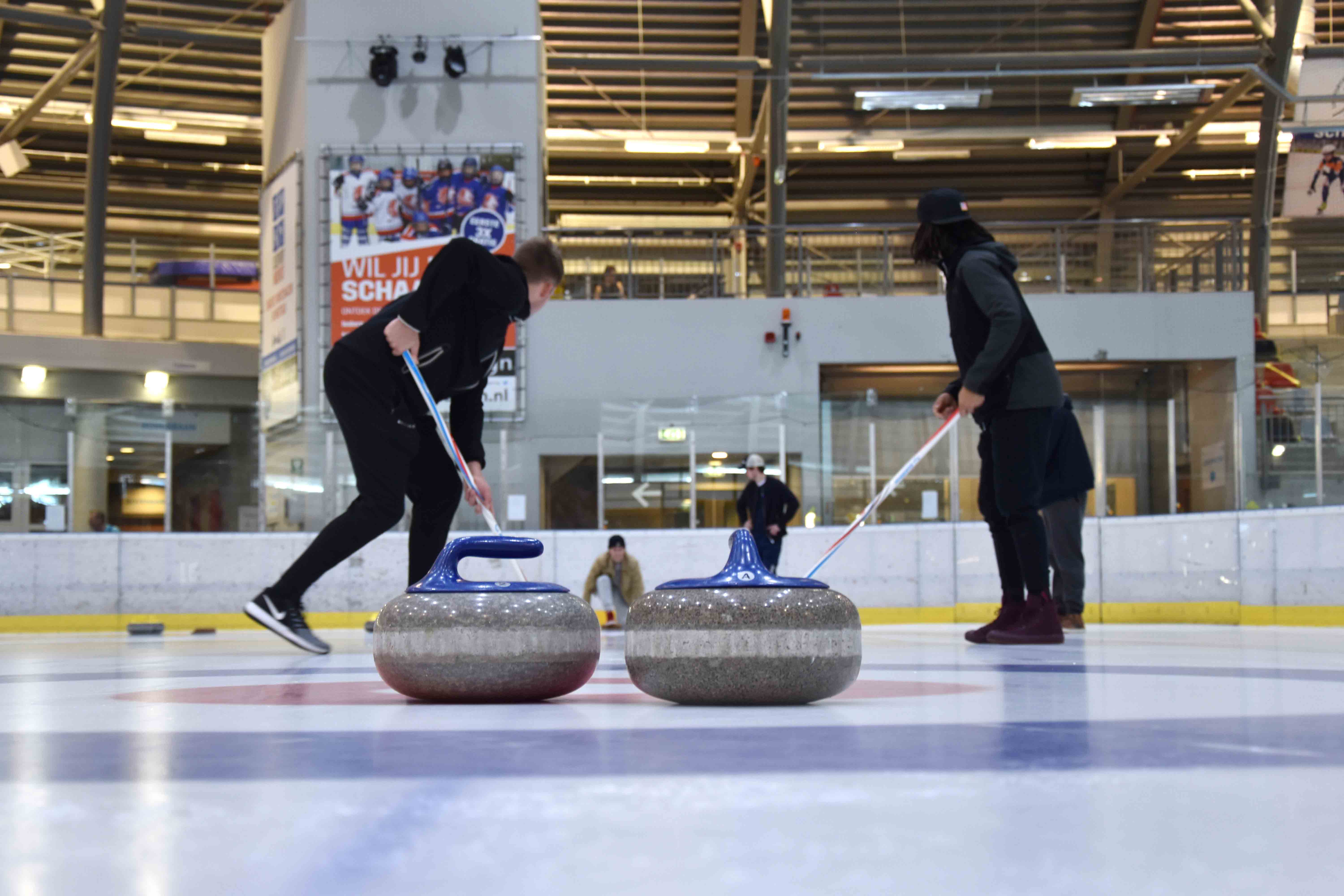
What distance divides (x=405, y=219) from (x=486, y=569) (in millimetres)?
7010

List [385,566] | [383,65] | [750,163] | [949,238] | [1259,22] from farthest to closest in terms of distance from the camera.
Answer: [750,163] < [1259,22] < [383,65] < [385,566] < [949,238]

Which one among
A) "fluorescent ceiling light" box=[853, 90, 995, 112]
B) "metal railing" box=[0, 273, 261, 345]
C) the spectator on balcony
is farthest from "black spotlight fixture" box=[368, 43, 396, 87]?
"fluorescent ceiling light" box=[853, 90, 995, 112]

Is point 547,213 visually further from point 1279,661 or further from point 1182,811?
point 1182,811

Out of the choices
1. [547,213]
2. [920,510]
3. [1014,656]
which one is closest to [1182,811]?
[1014,656]

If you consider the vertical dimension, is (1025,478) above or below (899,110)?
below

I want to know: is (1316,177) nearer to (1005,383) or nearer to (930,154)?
(930,154)

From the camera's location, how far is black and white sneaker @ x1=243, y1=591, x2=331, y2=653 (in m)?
3.83

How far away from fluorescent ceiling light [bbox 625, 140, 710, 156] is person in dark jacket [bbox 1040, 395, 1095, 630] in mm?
15485

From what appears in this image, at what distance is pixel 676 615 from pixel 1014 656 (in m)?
1.95

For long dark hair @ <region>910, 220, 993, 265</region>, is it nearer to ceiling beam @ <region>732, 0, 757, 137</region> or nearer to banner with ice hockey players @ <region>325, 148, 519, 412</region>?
banner with ice hockey players @ <region>325, 148, 519, 412</region>

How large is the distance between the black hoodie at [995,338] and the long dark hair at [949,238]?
0.09 ft

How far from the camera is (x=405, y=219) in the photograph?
16.9 meters

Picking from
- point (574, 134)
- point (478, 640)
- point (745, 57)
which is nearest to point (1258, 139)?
point (745, 57)

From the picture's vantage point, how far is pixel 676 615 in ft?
7.29
